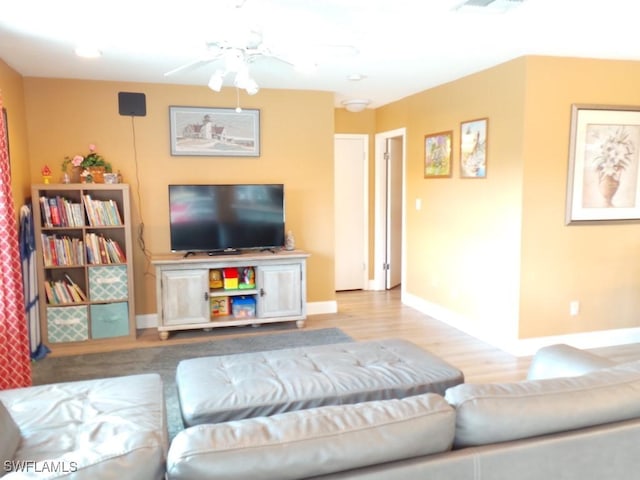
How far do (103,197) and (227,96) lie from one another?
1.55m

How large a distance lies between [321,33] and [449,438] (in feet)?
9.12

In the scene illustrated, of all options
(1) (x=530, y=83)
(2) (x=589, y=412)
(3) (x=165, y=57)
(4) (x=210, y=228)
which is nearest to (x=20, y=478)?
(2) (x=589, y=412)

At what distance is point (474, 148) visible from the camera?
4.54 m

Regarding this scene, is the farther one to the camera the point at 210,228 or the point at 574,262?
the point at 210,228

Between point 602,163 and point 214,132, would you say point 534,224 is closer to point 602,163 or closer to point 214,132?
point 602,163

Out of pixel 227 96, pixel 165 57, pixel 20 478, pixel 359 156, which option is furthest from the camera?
pixel 359 156

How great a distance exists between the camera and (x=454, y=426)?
1.35 metres

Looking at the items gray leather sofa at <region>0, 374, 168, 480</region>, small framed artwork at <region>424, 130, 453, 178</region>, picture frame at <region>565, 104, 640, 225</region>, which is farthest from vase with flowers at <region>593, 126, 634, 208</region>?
gray leather sofa at <region>0, 374, 168, 480</region>

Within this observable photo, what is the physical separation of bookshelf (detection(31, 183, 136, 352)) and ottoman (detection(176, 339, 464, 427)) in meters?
2.10

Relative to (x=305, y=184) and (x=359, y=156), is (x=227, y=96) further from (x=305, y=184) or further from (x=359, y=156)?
(x=359, y=156)

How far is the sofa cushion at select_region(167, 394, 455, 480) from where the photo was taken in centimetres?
114

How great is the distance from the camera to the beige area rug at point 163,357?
3.70 meters

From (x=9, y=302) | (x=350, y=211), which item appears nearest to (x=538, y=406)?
(x=9, y=302)

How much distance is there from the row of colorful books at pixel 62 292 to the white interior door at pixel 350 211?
3242 mm
